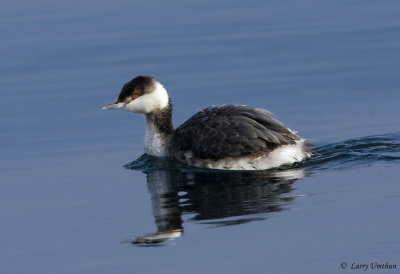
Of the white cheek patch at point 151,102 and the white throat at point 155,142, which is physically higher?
the white cheek patch at point 151,102

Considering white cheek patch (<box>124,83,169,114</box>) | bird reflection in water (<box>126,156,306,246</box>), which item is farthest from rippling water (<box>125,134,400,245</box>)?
white cheek patch (<box>124,83,169,114</box>)

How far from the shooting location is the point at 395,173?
11.2m

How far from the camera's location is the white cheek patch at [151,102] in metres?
13.0

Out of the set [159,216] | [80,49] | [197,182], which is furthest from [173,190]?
[80,49]

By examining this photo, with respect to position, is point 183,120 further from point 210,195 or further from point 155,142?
point 210,195

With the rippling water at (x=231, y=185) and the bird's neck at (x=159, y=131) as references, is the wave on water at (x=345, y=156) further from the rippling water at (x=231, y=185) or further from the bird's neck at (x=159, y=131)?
the bird's neck at (x=159, y=131)

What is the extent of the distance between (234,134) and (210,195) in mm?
1327

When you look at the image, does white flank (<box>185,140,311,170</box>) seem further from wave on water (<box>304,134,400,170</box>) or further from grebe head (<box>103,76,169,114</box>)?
grebe head (<box>103,76,169,114</box>)

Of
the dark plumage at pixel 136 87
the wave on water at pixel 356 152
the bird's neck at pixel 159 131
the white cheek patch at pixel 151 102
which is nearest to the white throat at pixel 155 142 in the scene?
the bird's neck at pixel 159 131

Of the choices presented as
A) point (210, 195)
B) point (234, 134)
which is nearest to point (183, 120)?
point (234, 134)

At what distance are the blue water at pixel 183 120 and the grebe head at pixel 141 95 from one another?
0.62 meters

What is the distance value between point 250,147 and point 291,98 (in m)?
2.75

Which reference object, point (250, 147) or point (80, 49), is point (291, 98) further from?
point (80, 49)

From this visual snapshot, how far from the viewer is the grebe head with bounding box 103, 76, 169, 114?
12992 millimetres
